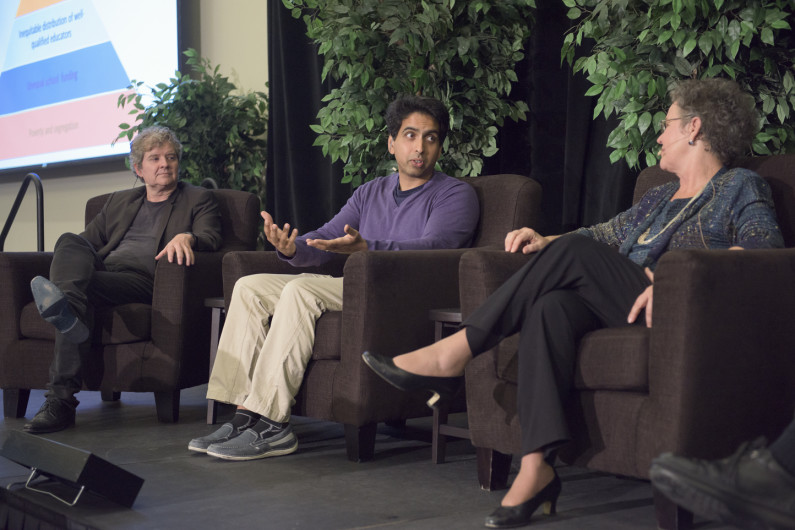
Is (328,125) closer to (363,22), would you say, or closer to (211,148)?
(363,22)

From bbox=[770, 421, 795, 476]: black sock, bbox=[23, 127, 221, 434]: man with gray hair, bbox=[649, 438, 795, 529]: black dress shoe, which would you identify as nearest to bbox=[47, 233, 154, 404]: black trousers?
bbox=[23, 127, 221, 434]: man with gray hair

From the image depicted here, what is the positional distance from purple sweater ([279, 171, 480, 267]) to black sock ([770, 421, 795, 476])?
A: 147cm

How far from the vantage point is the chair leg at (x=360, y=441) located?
2.62 metres

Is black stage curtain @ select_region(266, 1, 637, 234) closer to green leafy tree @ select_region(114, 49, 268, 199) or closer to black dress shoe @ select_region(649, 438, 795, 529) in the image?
green leafy tree @ select_region(114, 49, 268, 199)

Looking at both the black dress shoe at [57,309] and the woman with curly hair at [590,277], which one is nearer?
the woman with curly hair at [590,277]

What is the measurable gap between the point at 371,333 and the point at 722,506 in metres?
1.24

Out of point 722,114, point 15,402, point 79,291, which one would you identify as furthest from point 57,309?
point 722,114

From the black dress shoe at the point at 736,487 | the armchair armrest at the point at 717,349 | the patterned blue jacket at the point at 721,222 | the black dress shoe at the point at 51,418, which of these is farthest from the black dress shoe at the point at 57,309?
the black dress shoe at the point at 736,487

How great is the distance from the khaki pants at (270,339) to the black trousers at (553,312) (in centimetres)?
73

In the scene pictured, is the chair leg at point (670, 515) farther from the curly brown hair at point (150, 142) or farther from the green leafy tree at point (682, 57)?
the curly brown hair at point (150, 142)

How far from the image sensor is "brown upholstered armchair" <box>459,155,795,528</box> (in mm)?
1814

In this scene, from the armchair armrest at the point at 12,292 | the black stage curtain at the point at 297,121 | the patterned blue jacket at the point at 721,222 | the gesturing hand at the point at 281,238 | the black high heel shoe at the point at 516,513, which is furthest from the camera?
the black stage curtain at the point at 297,121

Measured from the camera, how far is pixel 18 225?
6.96 meters

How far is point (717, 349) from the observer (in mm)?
1836
